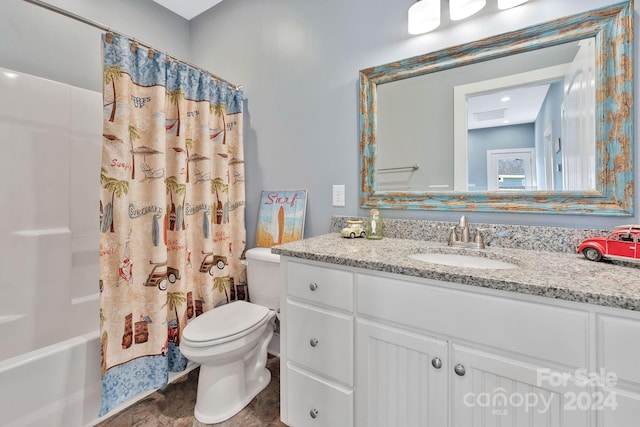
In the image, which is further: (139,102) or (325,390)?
(139,102)

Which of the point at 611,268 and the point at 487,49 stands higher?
the point at 487,49

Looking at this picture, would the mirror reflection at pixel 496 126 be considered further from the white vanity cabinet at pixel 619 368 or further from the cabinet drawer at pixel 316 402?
the cabinet drawer at pixel 316 402

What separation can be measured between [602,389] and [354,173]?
4.22 ft

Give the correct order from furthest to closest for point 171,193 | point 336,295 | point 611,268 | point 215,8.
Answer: point 215,8 < point 171,193 < point 336,295 < point 611,268

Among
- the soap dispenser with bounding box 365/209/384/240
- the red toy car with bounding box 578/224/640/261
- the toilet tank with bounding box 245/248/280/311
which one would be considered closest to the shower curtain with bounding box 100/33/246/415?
the toilet tank with bounding box 245/248/280/311

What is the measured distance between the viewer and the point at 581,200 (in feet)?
3.68

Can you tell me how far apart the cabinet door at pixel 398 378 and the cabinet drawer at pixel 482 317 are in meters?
0.07

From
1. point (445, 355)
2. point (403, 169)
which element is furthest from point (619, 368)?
point (403, 169)

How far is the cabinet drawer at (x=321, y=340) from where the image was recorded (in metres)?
1.10

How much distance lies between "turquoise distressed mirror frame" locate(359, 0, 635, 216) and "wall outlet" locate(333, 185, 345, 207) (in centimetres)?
55

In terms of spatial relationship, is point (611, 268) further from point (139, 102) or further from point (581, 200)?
point (139, 102)

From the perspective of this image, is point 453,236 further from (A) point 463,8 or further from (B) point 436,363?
(A) point 463,8

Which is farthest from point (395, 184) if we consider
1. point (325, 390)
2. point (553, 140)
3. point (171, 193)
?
point (171, 193)

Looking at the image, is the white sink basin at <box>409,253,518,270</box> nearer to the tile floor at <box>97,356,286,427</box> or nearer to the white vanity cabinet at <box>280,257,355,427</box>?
the white vanity cabinet at <box>280,257,355,427</box>
